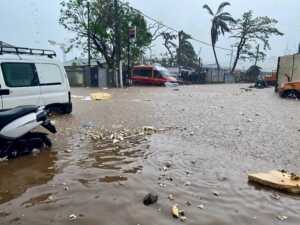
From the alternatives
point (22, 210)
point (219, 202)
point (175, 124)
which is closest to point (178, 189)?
point (219, 202)

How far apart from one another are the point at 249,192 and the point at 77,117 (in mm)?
7531

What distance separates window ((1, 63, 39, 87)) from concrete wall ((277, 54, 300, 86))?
17735 millimetres

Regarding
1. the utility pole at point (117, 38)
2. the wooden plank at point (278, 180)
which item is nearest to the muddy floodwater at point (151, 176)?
the wooden plank at point (278, 180)

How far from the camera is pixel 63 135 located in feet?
27.6

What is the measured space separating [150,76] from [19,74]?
22532 mm

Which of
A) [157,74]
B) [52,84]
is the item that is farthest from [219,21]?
[52,84]

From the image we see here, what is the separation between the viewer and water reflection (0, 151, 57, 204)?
4.69 meters

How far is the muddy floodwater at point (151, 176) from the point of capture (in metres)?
3.94

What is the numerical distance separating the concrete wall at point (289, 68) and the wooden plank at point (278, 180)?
19086 millimetres

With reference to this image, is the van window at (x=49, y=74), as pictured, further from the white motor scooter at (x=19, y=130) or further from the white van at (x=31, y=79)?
the white motor scooter at (x=19, y=130)

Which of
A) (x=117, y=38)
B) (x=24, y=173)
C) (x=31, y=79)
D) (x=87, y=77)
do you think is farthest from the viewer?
(x=87, y=77)

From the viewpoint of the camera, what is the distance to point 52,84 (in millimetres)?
10336

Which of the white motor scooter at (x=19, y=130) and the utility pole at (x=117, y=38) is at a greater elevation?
the utility pole at (x=117, y=38)

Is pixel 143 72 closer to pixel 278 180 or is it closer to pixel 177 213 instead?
pixel 278 180
